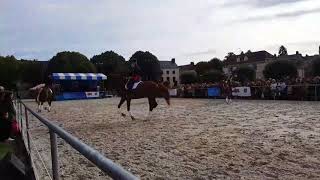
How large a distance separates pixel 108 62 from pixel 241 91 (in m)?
85.6

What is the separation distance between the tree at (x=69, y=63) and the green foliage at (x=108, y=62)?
32.3 feet

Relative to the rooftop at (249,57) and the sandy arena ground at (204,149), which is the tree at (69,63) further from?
the sandy arena ground at (204,149)

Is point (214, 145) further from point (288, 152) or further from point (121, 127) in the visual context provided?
point (121, 127)

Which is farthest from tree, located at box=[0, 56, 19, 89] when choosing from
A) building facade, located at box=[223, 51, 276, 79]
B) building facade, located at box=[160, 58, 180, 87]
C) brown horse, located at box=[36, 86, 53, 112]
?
brown horse, located at box=[36, 86, 53, 112]

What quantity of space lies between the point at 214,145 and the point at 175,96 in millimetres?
41685

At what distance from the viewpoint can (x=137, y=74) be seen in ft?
68.0

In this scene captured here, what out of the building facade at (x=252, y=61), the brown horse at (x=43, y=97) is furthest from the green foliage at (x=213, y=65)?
the brown horse at (x=43, y=97)

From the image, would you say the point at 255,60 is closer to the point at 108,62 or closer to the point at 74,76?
the point at 108,62

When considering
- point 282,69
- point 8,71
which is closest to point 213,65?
point 282,69

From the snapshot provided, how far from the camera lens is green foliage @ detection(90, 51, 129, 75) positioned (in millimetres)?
116875

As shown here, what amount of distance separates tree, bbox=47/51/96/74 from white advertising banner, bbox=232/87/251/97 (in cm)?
6491

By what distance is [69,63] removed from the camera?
103 meters

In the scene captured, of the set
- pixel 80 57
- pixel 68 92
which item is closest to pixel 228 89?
pixel 68 92

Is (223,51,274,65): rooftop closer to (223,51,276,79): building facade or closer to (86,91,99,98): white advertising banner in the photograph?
(223,51,276,79): building facade
